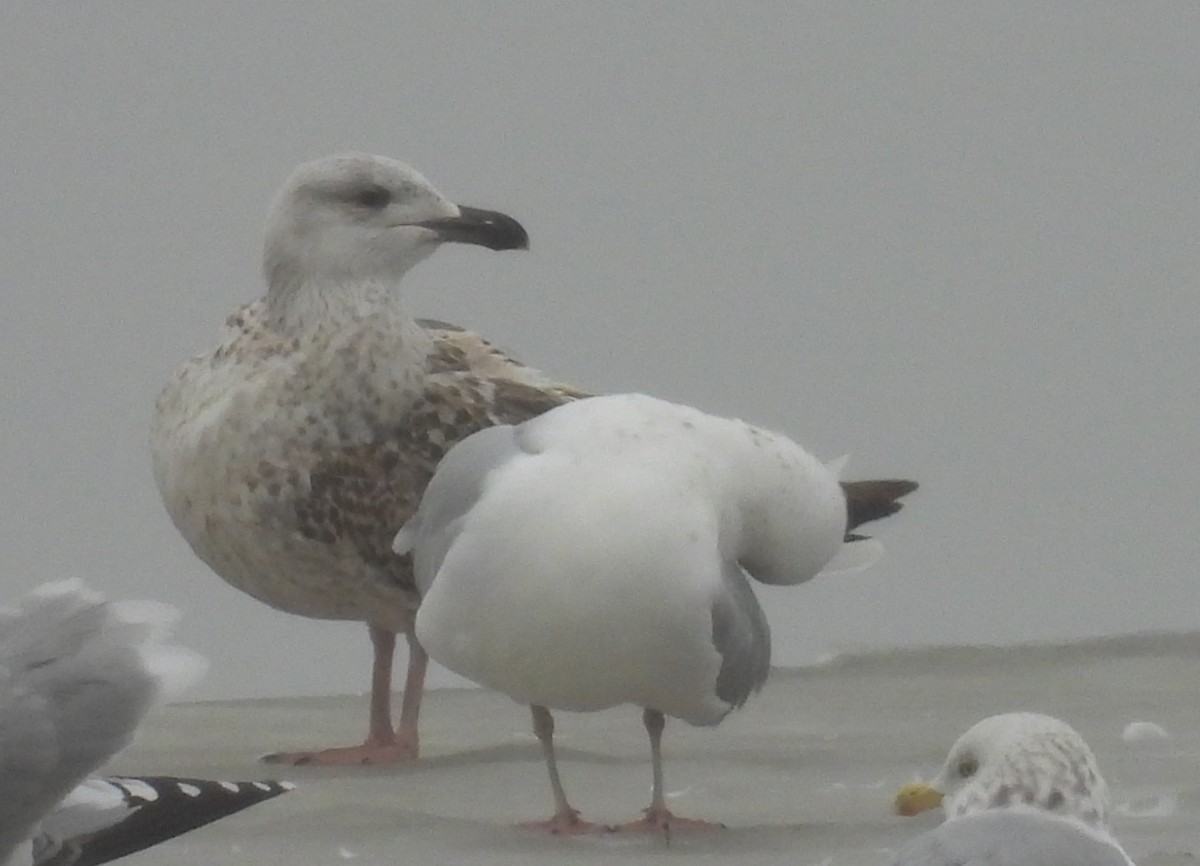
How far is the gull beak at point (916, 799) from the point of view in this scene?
388cm

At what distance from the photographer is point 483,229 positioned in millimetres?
5062

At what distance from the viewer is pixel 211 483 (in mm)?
4934

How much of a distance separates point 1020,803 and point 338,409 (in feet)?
5.76

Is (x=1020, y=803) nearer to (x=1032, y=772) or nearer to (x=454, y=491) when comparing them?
(x=1032, y=772)

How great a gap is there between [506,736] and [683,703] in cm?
117

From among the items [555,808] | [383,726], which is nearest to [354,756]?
[383,726]

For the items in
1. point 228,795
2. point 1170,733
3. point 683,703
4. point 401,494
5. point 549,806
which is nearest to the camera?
point 228,795

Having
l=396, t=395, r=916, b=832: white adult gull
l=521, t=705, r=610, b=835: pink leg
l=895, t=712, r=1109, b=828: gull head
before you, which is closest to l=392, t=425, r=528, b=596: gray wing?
l=396, t=395, r=916, b=832: white adult gull

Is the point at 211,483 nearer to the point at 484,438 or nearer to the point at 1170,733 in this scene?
the point at 484,438

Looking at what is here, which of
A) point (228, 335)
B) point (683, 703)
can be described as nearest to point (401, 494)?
point (228, 335)

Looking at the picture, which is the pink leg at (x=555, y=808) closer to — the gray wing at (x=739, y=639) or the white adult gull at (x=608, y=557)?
the white adult gull at (x=608, y=557)

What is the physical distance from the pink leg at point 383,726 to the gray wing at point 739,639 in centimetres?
90

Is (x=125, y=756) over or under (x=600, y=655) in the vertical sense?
under

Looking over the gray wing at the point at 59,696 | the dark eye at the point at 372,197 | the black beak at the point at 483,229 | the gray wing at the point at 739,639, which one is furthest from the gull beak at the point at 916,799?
the dark eye at the point at 372,197
